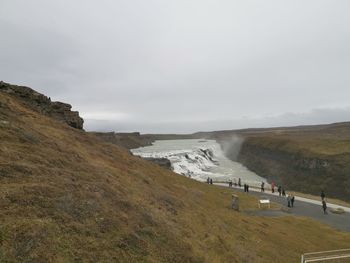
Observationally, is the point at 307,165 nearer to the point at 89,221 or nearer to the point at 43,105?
the point at 43,105

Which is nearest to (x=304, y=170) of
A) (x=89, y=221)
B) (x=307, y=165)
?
(x=307, y=165)

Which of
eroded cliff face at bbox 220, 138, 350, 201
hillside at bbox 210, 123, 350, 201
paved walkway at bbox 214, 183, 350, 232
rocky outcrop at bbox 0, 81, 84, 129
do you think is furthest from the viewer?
hillside at bbox 210, 123, 350, 201

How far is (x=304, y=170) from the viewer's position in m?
67.9

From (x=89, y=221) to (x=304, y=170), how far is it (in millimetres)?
62775

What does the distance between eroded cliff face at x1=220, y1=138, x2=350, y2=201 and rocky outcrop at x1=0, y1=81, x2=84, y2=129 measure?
41.4m

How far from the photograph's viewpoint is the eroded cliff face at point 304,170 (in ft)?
186

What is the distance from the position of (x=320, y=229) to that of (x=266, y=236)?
10149 mm

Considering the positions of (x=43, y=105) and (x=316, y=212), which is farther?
(x=316, y=212)

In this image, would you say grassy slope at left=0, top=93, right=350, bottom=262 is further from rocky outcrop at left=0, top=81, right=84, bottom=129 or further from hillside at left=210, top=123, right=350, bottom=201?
hillside at left=210, top=123, right=350, bottom=201

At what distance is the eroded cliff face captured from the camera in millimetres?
56594

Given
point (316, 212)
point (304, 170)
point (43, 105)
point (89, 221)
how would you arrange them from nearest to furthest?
point (89, 221)
point (43, 105)
point (316, 212)
point (304, 170)

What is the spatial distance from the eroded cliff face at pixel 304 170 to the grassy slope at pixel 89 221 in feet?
124

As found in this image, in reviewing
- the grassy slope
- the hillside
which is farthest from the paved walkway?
the grassy slope

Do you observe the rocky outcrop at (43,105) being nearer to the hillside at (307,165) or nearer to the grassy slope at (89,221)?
the grassy slope at (89,221)
